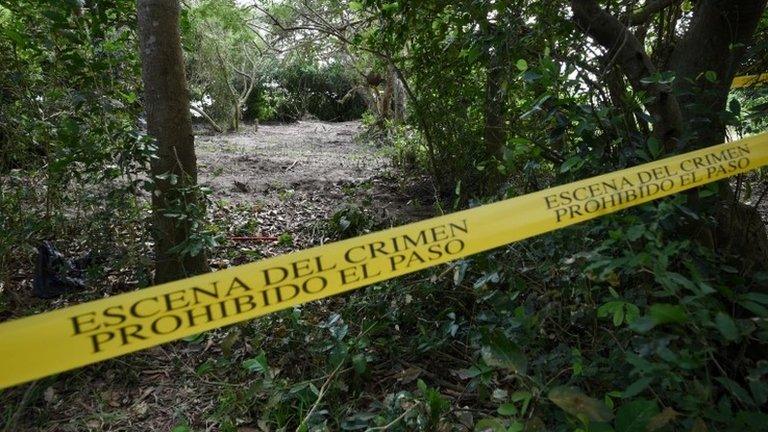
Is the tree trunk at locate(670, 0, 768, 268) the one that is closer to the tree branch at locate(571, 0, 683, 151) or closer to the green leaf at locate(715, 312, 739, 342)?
the tree branch at locate(571, 0, 683, 151)

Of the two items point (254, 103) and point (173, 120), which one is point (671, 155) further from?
point (254, 103)

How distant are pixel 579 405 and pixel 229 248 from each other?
296 centimetres

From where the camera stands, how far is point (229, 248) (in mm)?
3715

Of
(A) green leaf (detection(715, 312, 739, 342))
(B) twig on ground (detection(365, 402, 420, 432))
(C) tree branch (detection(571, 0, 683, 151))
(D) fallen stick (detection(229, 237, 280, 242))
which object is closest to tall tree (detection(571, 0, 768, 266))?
(C) tree branch (detection(571, 0, 683, 151))

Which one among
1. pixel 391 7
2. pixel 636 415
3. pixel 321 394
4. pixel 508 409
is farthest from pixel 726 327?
pixel 391 7

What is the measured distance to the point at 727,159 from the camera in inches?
76.0

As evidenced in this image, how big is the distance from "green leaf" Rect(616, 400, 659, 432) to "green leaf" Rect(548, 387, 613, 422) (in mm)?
33

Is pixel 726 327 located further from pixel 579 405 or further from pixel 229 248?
pixel 229 248

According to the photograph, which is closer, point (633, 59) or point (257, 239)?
point (633, 59)

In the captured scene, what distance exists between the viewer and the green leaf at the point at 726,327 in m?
1.22

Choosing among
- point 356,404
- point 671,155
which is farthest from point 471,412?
point 671,155

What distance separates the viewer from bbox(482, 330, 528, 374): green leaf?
1599 millimetres

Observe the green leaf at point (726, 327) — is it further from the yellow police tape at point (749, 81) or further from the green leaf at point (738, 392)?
the yellow police tape at point (749, 81)

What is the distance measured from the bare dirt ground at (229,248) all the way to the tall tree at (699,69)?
204 cm
